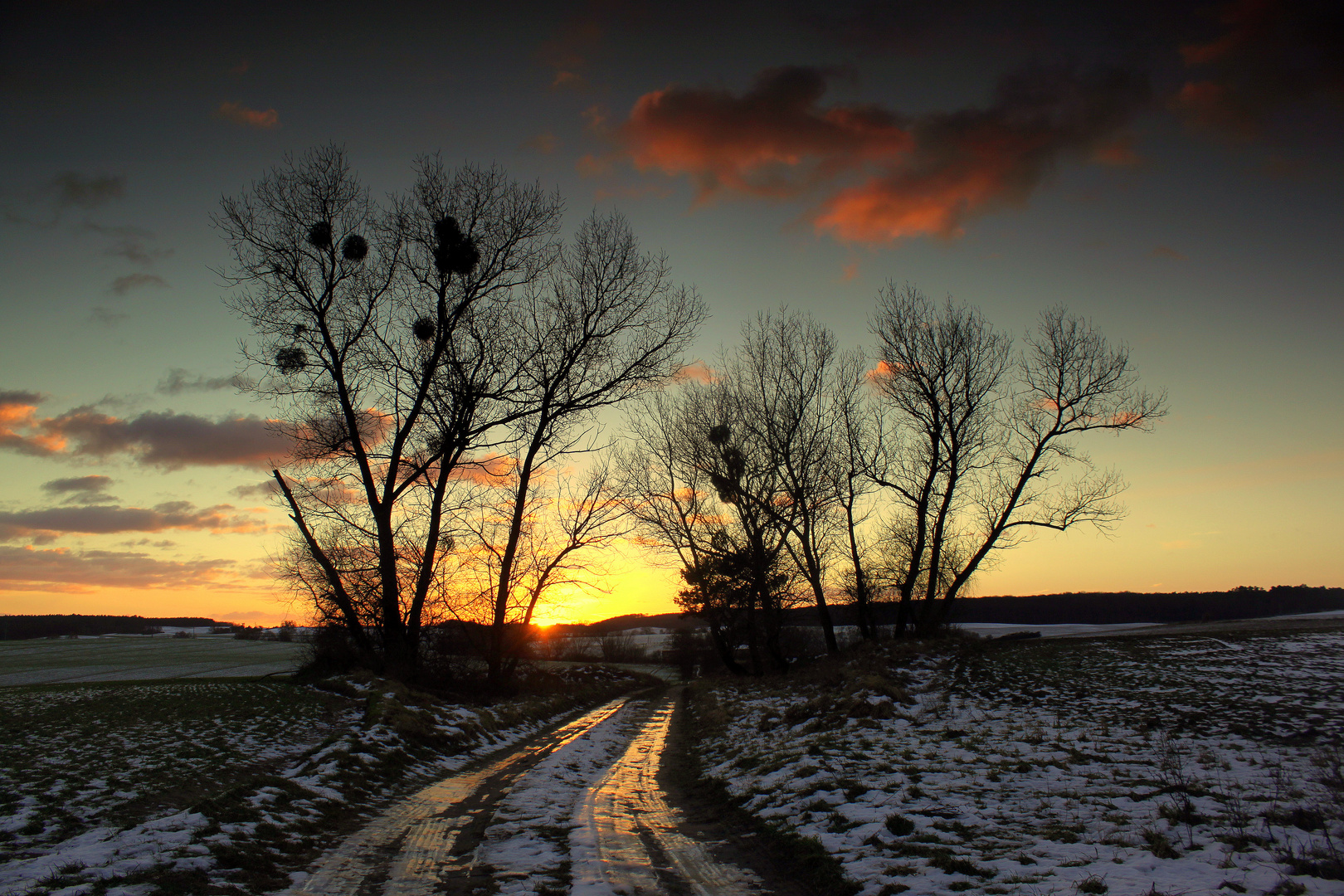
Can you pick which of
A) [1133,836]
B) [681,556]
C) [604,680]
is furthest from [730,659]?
[1133,836]

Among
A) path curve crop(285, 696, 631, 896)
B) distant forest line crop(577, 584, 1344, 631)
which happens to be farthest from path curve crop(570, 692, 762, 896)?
distant forest line crop(577, 584, 1344, 631)

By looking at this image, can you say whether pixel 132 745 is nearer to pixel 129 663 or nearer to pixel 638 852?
pixel 638 852

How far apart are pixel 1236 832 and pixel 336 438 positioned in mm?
18047

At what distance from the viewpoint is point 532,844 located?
6.27 metres

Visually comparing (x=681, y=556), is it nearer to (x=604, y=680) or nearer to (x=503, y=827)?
(x=604, y=680)

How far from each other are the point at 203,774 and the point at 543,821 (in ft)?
15.7

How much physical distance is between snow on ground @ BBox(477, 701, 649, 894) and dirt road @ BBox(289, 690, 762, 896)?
0.05ft

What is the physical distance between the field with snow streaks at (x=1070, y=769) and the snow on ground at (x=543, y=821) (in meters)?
2.14

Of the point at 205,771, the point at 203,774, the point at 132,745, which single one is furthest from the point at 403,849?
the point at 132,745

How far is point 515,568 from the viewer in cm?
2014

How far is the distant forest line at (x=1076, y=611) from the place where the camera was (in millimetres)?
35156

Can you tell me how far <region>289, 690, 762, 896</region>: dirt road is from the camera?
17.0 feet

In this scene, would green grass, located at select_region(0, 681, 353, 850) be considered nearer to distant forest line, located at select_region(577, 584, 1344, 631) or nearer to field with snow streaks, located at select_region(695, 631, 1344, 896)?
field with snow streaks, located at select_region(695, 631, 1344, 896)

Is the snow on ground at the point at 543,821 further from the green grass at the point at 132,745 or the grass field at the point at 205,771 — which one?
the green grass at the point at 132,745
